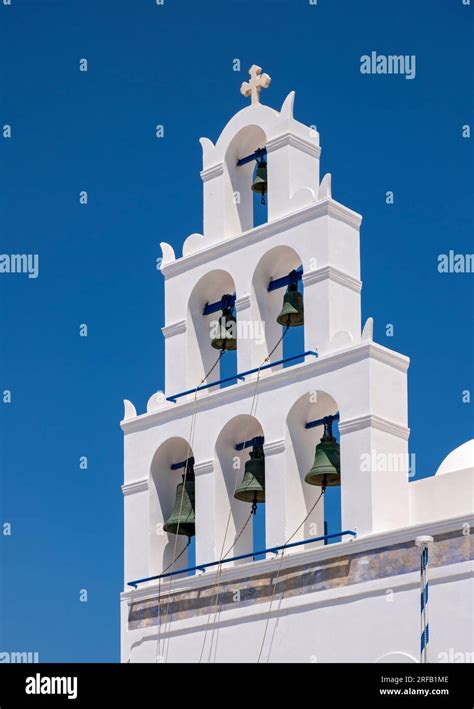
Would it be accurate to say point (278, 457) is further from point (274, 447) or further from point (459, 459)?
point (459, 459)

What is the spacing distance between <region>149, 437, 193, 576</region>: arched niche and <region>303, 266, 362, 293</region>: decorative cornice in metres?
3.00

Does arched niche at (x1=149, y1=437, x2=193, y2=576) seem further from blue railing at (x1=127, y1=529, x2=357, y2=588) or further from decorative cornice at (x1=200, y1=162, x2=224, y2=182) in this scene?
decorative cornice at (x1=200, y1=162, x2=224, y2=182)

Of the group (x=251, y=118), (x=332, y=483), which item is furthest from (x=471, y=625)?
(x=251, y=118)

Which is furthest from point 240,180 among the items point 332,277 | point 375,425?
point 375,425

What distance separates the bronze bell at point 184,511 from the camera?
25312 millimetres

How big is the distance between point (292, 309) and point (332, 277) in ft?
2.70

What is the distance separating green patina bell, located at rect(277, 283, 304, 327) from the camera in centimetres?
2495

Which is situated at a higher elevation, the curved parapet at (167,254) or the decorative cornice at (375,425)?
the curved parapet at (167,254)

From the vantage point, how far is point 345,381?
2362cm

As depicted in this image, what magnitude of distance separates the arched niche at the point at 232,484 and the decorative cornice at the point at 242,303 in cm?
160

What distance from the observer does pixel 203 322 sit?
26.3 meters

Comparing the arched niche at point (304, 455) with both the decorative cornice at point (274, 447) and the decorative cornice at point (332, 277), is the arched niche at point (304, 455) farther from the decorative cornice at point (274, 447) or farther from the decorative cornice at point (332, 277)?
the decorative cornice at point (332, 277)

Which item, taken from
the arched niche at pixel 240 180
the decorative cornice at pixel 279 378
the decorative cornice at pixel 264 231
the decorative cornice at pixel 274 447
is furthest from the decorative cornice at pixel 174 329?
the decorative cornice at pixel 274 447
